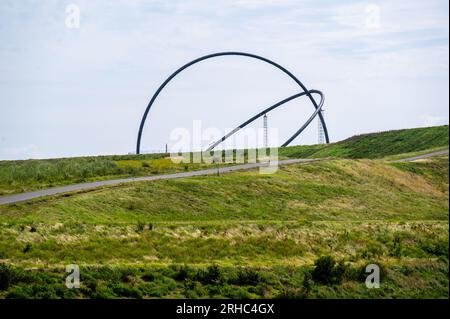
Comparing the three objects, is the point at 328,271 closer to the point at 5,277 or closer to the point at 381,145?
the point at 5,277

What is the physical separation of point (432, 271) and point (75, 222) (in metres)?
17.4

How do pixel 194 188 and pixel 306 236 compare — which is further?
pixel 194 188

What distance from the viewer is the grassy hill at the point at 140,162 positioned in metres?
58.6

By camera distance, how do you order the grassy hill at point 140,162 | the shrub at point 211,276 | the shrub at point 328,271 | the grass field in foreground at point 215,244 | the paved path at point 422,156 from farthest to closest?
the paved path at point 422,156
the grassy hill at point 140,162
the shrub at point 328,271
the shrub at point 211,276
the grass field in foreground at point 215,244

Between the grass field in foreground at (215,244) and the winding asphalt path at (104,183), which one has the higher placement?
the winding asphalt path at (104,183)

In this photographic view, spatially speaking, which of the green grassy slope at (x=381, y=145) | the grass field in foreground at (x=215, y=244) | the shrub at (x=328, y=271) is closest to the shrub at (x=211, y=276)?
the grass field in foreground at (x=215, y=244)

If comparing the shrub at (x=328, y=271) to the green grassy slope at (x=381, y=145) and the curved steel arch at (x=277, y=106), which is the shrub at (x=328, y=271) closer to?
the green grassy slope at (x=381, y=145)

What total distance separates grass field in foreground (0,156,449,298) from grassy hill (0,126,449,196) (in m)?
7.39

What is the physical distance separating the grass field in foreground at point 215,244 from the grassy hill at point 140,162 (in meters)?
7.39

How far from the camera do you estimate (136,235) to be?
40.2m

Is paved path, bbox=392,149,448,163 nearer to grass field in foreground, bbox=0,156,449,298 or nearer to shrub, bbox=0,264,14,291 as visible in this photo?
grass field in foreground, bbox=0,156,449,298

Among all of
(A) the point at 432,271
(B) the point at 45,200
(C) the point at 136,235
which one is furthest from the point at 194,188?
(A) the point at 432,271
